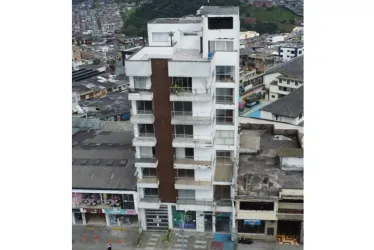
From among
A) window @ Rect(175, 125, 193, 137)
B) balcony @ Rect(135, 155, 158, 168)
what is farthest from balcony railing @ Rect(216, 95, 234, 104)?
balcony @ Rect(135, 155, 158, 168)

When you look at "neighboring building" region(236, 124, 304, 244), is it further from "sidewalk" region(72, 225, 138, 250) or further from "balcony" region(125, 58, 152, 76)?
"balcony" region(125, 58, 152, 76)

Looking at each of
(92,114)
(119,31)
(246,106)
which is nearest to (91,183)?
(92,114)

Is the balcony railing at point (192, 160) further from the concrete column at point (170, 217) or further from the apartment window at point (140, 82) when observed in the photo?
the apartment window at point (140, 82)

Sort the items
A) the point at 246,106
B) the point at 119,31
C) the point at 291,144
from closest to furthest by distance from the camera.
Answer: the point at 291,144 → the point at 246,106 → the point at 119,31

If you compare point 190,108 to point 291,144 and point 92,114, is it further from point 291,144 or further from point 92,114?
point 92,114

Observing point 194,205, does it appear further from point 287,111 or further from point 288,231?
point 287,111
